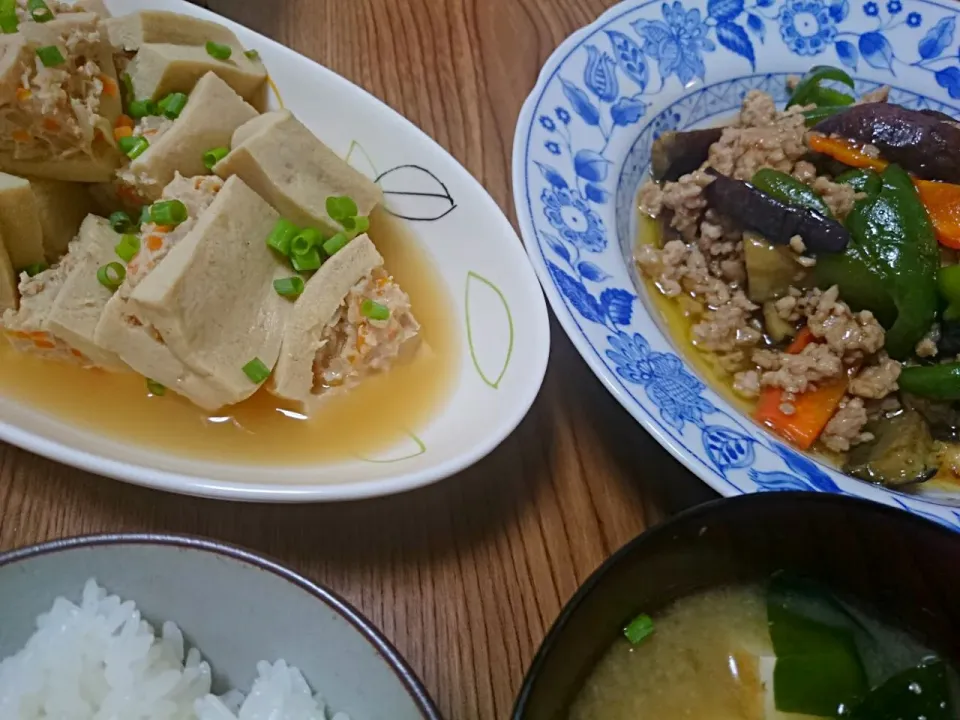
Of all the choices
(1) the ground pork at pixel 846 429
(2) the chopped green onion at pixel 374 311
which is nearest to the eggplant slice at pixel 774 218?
(1) the ground pork at pixel 846 429

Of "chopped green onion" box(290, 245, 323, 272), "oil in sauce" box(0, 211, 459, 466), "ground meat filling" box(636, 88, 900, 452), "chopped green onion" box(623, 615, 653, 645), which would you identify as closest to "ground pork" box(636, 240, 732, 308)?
"ground meat filling" box(636, 88, 900, 452)

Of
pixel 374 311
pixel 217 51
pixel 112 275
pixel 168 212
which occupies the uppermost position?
pixel 217 51

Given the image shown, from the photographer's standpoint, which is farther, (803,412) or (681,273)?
(681,273)

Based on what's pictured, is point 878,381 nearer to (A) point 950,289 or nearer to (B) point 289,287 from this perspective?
(A) point 950,289

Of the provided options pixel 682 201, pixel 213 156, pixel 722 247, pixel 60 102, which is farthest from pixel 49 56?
pixel 722 247

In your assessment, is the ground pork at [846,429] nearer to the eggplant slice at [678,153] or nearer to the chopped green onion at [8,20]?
the eggplant slice at [678,153]

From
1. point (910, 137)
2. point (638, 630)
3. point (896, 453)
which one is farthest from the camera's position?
point (910, 137)

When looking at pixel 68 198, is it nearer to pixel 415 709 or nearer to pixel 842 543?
pixel 415 709
